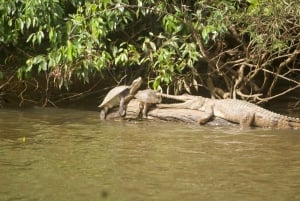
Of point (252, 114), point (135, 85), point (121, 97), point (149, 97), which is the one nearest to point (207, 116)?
point (252, 114)

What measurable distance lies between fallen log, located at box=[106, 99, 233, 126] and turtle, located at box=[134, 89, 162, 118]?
0.21 ft

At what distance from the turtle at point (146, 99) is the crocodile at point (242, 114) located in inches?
20.9

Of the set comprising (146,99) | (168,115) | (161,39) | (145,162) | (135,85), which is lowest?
(145,162)

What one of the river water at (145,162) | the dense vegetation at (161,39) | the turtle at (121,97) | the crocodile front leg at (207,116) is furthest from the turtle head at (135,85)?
the crocodile front leg at (207,116)

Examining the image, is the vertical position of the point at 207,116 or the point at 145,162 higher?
the point at 207,116

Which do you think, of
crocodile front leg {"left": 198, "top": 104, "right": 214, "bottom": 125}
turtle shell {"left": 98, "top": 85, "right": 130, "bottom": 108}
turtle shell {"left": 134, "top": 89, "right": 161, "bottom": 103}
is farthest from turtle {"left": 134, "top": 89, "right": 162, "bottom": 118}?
crocodile front leg {"left": 198, "top": 104, "right": 214, "bottom": 125}

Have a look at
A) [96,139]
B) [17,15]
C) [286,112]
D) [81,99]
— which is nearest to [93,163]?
[96,139]

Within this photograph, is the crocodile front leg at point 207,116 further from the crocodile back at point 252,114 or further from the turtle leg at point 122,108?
the turtle leg at point 122,108

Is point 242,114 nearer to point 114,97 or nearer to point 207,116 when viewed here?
point 207,116

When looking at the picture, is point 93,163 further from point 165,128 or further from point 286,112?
point 286,112

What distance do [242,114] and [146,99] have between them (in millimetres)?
1426

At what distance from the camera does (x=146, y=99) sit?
26.5ft

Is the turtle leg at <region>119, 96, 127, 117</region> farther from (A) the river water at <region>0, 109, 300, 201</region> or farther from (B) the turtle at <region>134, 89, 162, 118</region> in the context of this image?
(A) the river water at <region>0, 109, 300, 201</region>

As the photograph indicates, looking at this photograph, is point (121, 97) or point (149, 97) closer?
point (149, 97)
